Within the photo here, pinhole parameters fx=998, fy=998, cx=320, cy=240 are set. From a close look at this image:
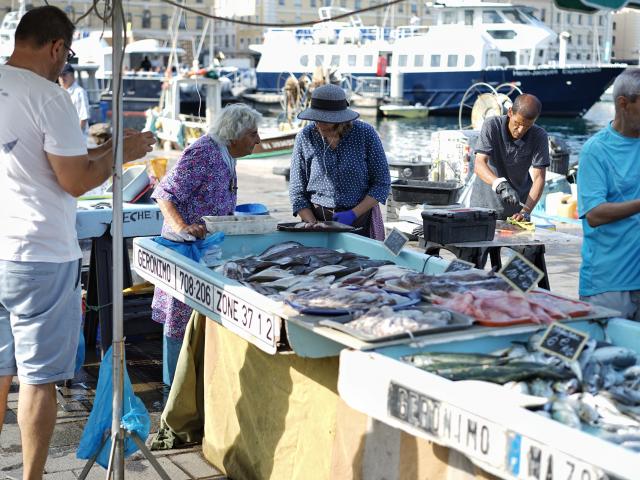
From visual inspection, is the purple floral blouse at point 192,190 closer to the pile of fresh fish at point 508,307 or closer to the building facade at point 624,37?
the pile of fresh fish at point 508,307

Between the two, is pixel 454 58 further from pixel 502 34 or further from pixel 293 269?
pixel 293 269

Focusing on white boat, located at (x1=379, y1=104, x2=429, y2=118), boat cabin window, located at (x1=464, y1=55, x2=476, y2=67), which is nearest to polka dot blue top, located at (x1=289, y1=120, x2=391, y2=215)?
white boat, located at (x1=379, y1=104, x2=429, y2=118)

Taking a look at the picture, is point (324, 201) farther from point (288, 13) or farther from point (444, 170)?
point (288, 13)

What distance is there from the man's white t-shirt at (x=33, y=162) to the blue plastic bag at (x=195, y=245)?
1.27 meters

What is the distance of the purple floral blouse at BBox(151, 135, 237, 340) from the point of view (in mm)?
5199

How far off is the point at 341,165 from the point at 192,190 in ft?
3.28

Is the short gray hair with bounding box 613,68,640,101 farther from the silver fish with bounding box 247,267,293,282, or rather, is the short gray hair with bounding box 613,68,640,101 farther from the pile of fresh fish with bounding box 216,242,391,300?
the silver fish with bounding box 247,267,293,282

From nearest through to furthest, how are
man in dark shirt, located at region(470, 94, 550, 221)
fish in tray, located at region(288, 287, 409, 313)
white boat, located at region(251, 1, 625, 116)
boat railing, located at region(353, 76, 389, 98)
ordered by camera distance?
fish in tray, located at region(288, 287, 409, 313), man in dark shirt, located at region(470, 94, 550, 221), white boat, located at region(251, 1, 625, 116), boat railing, located at region(353, 76, 389, 98)

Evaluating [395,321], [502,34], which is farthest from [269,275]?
[502,34]

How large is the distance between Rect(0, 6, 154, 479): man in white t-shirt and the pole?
0.12 meters

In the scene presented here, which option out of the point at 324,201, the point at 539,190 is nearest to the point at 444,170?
the point at 539,190

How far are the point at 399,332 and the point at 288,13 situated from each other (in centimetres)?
8788

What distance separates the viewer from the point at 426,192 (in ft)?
25.3

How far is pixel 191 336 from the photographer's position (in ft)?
15.8
